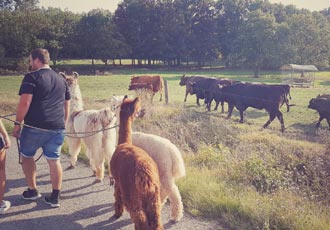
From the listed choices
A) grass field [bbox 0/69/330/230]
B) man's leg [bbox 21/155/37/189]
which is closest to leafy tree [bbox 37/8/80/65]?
grass field [bbox 0/69/330/230]

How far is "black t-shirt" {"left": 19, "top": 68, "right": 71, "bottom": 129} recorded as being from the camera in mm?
4246

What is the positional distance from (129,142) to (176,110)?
8715 mm

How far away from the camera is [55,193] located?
188 inches

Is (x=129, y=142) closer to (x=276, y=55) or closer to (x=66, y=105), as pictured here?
(x=66, y=105)

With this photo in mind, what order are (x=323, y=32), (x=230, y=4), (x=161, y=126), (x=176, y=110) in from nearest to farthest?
(x=161, y=126) < (x=176, y=110) < (x=323, y=32) < (x=230, y=4)

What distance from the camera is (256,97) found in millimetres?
15250

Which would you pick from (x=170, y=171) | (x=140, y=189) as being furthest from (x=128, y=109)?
(x=140, y=189)

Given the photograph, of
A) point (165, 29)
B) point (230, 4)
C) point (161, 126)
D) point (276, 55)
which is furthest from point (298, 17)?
point (161, 126)

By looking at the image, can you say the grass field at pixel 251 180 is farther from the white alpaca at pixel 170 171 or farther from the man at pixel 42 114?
the man at pixel 42 114

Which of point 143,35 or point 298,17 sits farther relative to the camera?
point 143,35

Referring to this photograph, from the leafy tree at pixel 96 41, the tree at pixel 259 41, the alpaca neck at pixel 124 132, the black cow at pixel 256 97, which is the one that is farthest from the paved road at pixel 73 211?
the leafy tree at pixel 96 41

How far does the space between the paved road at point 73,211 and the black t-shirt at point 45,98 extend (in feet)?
3.98

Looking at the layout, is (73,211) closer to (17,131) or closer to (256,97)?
(17,131)

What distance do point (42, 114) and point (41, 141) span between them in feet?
1.33
